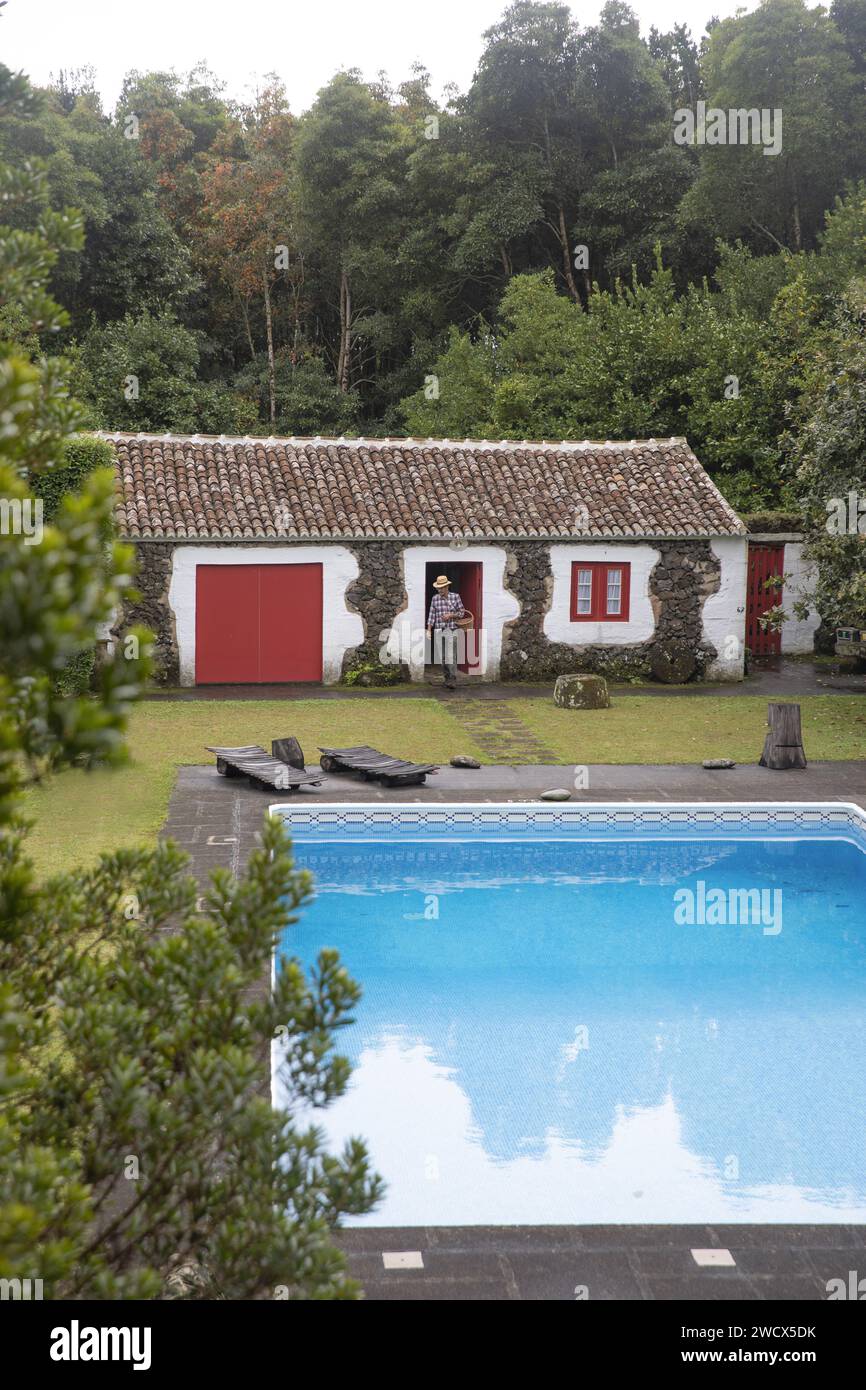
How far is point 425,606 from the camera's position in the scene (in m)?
24.6

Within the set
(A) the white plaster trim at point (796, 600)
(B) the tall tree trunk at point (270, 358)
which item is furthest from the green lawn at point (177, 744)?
(B) the tall tree trunk at point (270, 358)

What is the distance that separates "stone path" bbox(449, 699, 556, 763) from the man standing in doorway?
1.32 m

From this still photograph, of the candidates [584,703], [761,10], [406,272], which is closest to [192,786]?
[584,703]

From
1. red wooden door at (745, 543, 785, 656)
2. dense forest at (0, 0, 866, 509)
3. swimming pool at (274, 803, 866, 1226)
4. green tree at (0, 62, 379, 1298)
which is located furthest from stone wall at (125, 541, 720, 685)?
green tree at (0, 62, 379, 1298)

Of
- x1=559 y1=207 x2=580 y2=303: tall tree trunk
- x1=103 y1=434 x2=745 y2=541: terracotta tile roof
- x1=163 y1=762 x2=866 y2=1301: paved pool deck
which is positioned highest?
x1=559 y1=207 x2=580 y2=303: tall tree trunk

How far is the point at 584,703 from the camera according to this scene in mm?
22094

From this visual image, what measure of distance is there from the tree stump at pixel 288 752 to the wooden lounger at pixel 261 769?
0.35 ft

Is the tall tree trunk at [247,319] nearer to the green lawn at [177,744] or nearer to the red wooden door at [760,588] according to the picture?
the red wooden door at [760,588]

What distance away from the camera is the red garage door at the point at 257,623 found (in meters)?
23.9

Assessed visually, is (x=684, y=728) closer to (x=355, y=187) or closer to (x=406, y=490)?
(x=406, y=490)

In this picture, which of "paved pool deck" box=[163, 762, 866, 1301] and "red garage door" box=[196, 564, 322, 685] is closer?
"paved pool deck" box=[163, 762, 866, 1301]

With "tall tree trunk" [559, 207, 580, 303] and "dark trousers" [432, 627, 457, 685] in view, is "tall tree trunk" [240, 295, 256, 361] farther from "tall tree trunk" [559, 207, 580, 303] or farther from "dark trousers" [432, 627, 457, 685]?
"dark trousers" [432, 627, 457, 685]

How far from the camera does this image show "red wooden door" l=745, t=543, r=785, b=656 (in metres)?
27.5

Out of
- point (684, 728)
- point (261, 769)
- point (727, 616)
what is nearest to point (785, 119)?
point (727, 616)
